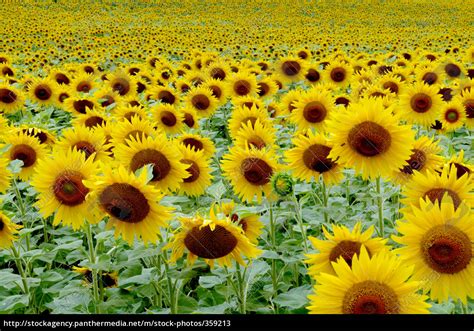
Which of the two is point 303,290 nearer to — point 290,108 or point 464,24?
point 290,108

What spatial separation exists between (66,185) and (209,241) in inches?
31.8

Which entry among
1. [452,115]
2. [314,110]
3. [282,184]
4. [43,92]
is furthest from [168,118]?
[452,115]

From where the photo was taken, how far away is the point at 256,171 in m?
3.12

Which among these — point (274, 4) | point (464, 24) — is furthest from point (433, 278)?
point (274, 4)

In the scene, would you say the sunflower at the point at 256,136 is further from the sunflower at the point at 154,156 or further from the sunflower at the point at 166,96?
the sunflower at the point at 166,96

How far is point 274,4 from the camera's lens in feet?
145

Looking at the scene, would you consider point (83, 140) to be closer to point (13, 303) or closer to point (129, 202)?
point (13, 303)

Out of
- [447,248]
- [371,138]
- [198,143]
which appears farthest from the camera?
[198,143]

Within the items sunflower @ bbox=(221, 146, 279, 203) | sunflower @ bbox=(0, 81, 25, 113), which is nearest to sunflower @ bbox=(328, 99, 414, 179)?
sunflower @ bbox=(221, 146, 279, 203)

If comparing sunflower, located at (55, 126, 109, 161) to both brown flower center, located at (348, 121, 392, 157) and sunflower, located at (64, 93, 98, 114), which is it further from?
sunflower, located at (64, 93, 98, 114)

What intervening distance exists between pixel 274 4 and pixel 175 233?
4441 centimetres

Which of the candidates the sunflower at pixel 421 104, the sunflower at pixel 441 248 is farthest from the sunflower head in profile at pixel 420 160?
the sunflower at pixel 421 104

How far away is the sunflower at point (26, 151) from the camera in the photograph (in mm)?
3668

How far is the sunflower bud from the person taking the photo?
276cm
